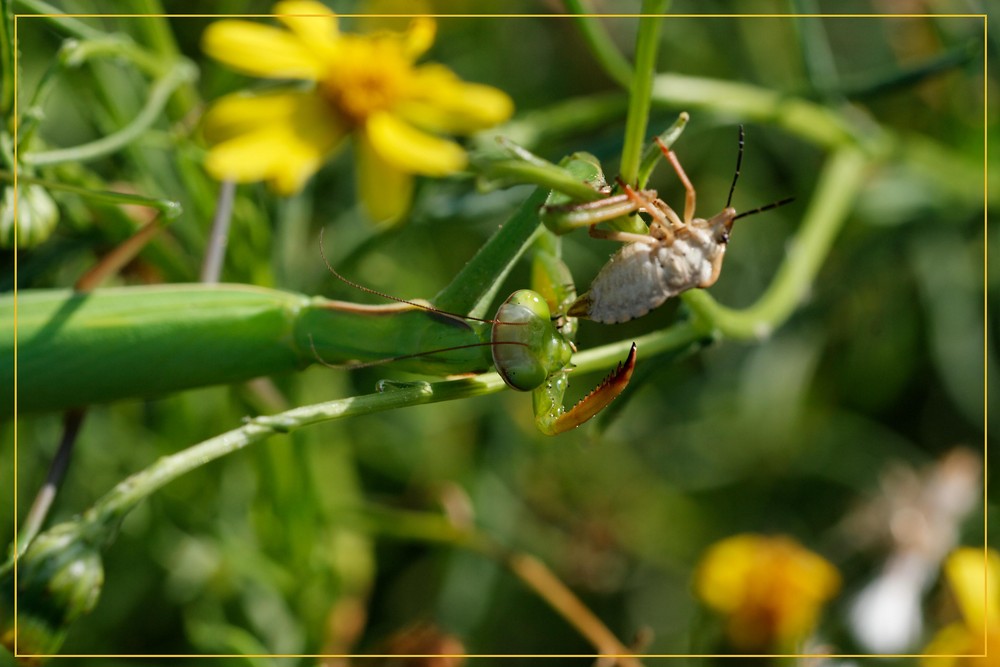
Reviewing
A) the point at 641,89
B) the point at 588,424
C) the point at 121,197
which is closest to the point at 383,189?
the point at 588,424

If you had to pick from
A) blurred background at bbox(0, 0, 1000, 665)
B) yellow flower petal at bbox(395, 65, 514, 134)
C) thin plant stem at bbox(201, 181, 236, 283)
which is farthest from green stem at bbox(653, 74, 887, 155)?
thin plant stem at bbox(201, 181, 236, 283)

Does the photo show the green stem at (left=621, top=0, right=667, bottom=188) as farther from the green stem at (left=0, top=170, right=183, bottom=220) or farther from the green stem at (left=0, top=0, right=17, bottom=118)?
the green stem at (left=0, top=0, right=17, bottom=118)

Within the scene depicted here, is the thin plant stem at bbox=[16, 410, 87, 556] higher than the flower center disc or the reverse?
the reverse

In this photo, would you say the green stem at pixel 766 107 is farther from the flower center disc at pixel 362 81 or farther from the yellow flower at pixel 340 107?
the flower center disc at pixel 362 81

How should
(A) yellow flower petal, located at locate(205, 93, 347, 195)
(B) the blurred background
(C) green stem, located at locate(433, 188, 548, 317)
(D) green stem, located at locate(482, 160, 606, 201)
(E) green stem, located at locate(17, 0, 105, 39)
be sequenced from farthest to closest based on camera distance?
1. (B) the blurred background
2. (A) yellow flower petal, located at locate(205, 93, 347, 195)
3. (E) green stem, located at locate(17, 0, 105, 39)
4. (C) green stem, located at locate(433, 188, 548, 317)
5. (D) green stem, located at locate(482, 160, 606, 201)

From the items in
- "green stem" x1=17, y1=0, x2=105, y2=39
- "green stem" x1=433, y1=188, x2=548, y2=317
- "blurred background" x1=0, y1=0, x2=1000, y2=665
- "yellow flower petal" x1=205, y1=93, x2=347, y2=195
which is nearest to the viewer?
"green stem" x1=433, y1=188, x2=548, y2=317

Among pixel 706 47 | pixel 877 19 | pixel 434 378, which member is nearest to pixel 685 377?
pixel 706 47

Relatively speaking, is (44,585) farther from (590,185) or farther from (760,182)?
(760,182)
